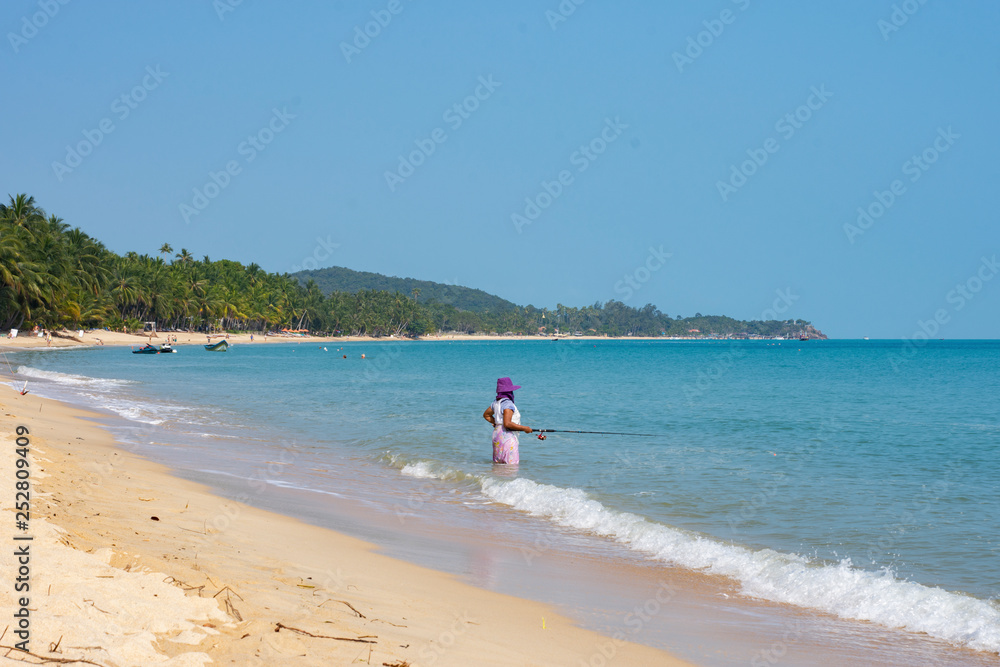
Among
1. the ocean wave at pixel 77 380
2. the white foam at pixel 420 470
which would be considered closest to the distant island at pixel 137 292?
the ocean wave at pixel 77 380

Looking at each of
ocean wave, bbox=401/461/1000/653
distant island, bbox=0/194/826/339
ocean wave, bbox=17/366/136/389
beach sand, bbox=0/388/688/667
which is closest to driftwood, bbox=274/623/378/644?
beach sand, bbox=0/388/688/667

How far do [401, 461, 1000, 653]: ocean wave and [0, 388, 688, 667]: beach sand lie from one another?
7.79ft

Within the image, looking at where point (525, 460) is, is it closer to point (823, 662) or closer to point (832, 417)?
point (823, 662)

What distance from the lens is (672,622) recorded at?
6.17 meters

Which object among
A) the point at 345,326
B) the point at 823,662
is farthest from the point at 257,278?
the point at 823,662

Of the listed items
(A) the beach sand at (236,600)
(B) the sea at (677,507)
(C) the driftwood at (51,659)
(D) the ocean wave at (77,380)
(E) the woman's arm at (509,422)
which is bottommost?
(D) the ocean wave at (77,380)

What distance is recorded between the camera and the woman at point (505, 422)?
1292 centimetres

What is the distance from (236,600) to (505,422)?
826 cm

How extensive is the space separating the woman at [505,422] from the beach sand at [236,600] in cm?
484

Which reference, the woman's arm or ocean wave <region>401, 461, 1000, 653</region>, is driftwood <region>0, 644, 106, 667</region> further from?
the woman's arm

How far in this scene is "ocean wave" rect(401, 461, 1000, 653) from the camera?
629cm

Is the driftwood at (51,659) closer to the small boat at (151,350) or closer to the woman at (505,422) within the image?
the woman at (505,422)

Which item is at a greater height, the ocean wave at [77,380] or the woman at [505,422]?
the woman at [505,422]

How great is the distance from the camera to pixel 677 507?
1095 centimetres
